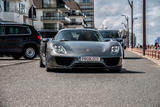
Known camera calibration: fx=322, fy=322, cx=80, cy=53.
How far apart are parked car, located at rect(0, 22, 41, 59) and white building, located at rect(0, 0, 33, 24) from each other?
31631mm

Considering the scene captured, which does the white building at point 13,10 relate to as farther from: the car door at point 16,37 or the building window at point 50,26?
the car door at point 16,37

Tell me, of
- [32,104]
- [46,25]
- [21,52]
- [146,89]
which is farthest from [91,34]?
[46,25]

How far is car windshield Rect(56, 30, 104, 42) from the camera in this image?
372 inches

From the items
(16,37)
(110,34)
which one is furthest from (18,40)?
(110,34)

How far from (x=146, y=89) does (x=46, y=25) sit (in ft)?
224

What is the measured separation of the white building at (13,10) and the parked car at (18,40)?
31.6m

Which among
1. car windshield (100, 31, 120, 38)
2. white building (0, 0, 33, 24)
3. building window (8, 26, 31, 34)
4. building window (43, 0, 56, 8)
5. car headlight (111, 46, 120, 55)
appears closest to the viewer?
car headlight (111, 46, 120, 55)

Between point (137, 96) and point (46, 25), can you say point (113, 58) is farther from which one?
point (46, 25)

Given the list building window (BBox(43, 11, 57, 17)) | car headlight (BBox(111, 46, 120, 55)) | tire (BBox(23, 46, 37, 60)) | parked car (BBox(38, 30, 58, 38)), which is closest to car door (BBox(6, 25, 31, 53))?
tire (BBox(23, 46, 37, 60))

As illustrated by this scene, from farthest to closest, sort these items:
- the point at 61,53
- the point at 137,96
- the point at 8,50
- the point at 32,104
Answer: the point at 8,50 < the point at 61,53 < the point at 137,96 < the point at 32,104

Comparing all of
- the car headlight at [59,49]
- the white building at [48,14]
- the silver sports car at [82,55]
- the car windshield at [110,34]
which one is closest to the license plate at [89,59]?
the silver sports car at [82,55]

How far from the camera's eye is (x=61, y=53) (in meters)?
8.36

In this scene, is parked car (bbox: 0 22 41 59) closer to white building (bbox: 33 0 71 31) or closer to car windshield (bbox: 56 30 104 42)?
car windshield (bbox: 56 30 104 42)

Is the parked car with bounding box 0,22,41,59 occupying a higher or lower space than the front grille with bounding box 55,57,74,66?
higher
